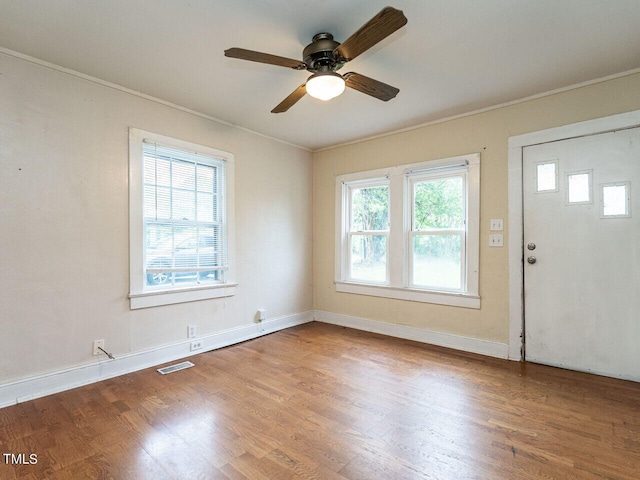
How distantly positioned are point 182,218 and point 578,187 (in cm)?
368

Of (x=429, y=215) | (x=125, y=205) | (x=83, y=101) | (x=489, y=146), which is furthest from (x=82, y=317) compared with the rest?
(x=489, y=146)

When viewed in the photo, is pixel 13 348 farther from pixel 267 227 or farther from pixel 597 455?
pixel 597 455

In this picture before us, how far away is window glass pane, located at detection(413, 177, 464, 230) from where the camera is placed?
348 cm

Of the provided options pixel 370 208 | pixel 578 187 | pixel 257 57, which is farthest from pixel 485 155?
pixel 257 57

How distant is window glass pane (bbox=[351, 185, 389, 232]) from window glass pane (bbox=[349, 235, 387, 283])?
148 mm

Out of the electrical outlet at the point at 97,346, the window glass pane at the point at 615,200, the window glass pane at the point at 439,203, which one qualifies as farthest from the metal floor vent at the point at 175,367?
the window glass pane at the point at 615,200

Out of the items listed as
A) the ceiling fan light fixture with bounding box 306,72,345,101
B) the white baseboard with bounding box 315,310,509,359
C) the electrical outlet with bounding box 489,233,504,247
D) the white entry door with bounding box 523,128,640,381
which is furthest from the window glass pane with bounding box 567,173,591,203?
the ceiling fan light fixture with bounding box 306,72,345,101

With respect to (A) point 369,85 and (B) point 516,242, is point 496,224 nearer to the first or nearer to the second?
(B) point 516,242

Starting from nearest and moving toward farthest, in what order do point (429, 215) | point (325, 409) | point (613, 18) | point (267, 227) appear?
point (613, 18)
point (325, 409)
point (429, 215)
point (267, 227)

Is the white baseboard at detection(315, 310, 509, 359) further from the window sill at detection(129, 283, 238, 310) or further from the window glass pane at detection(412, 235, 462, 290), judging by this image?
the window sill at detection(129, 283, 238, 310)

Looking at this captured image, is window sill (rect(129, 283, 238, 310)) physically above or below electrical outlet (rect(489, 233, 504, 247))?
below

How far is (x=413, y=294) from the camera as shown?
12.2 ft

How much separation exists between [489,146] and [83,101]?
12.1 feet

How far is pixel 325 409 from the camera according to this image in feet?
7.10
